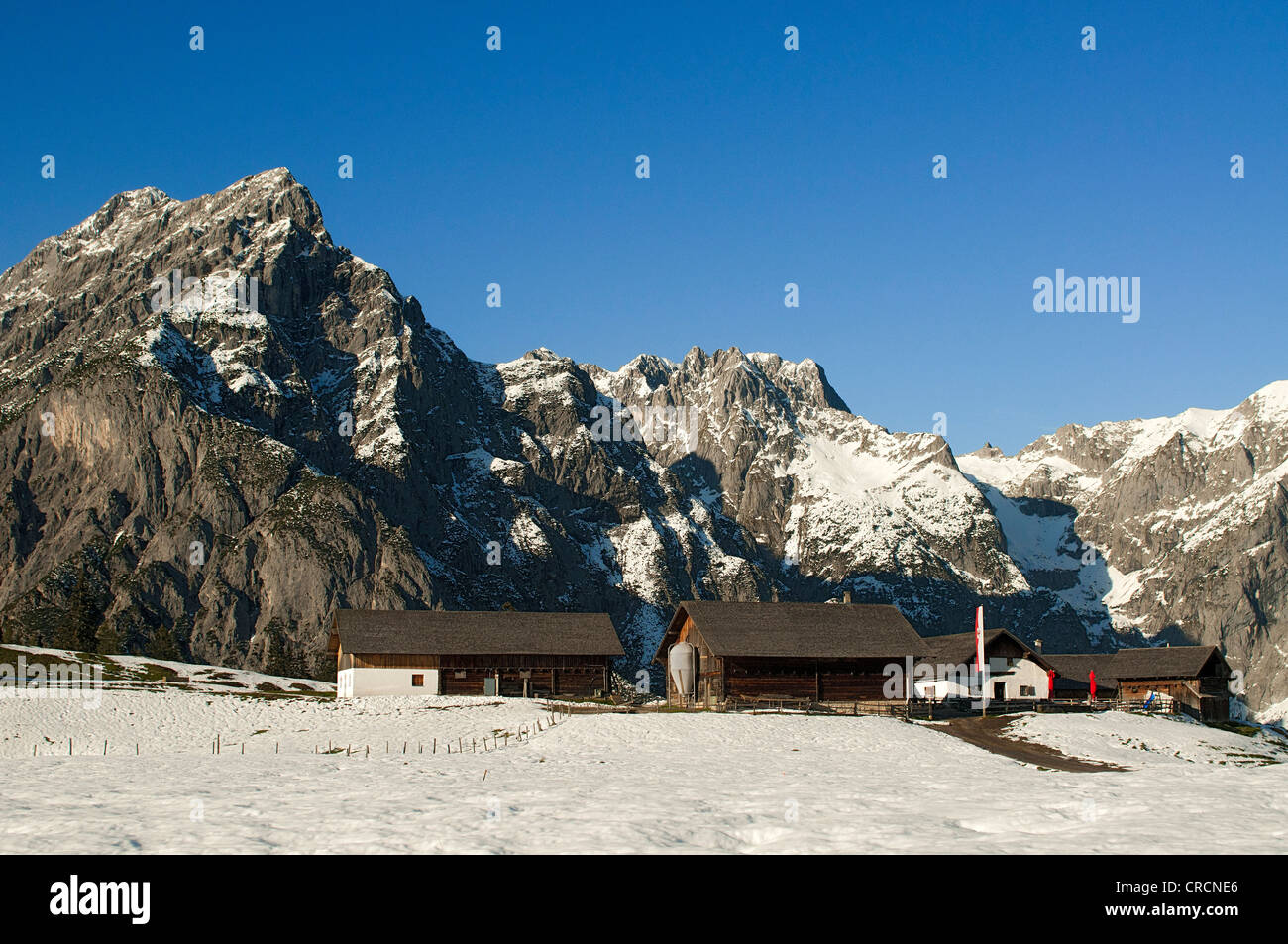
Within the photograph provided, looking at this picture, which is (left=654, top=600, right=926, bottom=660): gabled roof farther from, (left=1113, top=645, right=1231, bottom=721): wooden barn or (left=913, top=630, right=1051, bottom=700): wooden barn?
(left=1113, top=645, right=1231, bottom=721): wooden barn

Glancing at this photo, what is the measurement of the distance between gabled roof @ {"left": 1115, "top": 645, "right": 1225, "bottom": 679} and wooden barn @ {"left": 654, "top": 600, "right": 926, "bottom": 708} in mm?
32577

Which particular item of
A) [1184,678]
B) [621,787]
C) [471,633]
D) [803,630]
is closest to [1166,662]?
[1184,678]

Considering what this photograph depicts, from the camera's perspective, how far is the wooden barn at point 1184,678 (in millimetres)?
90438

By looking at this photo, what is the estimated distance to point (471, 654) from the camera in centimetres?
7944

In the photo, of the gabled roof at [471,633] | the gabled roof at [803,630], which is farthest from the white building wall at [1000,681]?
the gabled roof at [471,633]

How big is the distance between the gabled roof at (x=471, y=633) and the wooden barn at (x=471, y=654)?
0.23ft

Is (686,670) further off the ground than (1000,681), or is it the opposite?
(686,670)

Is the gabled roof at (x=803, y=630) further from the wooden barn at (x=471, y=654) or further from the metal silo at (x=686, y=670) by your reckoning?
the wooden barn at (x=471, y=654)

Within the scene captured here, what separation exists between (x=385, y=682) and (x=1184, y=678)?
206 feet

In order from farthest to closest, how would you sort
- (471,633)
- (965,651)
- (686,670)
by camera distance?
1. (471,633)
2. (965,651)
3. (686,670)
